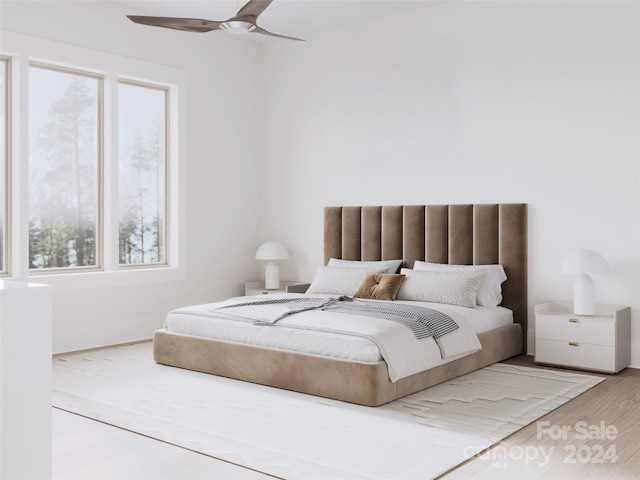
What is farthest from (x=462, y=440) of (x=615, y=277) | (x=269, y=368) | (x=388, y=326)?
(x=615, y=277)

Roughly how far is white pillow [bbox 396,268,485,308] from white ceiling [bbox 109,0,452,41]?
2400 millimetres

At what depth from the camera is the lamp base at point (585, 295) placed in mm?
4703

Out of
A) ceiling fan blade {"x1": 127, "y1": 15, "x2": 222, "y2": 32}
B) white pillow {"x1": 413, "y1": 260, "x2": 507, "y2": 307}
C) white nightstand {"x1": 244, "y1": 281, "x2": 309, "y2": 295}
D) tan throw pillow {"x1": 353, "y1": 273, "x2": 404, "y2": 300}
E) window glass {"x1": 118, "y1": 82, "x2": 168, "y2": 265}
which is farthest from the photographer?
white nightstand {"x1": 244, "y1": 281, "x2": 309, "y2": 295}

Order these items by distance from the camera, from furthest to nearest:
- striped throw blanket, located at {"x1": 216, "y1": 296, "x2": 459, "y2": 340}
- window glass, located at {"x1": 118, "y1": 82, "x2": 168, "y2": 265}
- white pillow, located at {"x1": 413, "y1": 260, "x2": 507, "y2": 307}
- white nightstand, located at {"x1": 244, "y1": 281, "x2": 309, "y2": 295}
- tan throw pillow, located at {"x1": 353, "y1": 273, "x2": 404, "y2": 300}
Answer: white nightstand, located at {"x1": 244, "y1": 281, "x2": 309, "y2": 295}
window glass, located at {"x1": 118, "y1": 82, "x2": 168, "y2": 265}
tan throw pillow, located at {"x1": 353, "y1": 273, "x2": 404, "y2": 300}
white pillow, located at {"x1": 413, "y1": 260, "x2": 507, "y2": 307}
striped throw blanket, located at {"x1": 216, "y1": 296, "x2": 459, "y2": 340}

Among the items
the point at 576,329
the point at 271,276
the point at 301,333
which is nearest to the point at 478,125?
the point at 576,329

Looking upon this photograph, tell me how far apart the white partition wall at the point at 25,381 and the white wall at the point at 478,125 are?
13.7 feet

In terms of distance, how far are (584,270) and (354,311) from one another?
166 centimetres

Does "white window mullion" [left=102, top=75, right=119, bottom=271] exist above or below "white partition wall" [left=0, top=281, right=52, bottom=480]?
above

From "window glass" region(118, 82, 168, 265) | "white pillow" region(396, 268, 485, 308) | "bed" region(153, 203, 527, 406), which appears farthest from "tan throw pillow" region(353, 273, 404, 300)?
"window glass" region(118, 82, 168, 265)

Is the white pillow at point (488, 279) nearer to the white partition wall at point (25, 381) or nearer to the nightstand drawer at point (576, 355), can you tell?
the nightstand drawer at point (576, 355)

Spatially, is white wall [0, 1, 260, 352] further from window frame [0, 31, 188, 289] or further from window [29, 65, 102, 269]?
window [29, 65, 102, 269]

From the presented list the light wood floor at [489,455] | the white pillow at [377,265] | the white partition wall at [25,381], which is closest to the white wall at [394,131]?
the white pillow at [377,265]

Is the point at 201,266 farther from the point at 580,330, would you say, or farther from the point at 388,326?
the point at 580,330

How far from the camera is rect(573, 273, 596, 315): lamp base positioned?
185 inches
